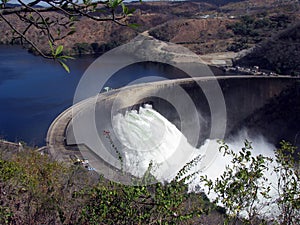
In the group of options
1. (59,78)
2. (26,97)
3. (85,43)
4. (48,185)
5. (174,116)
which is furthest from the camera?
(85,43)

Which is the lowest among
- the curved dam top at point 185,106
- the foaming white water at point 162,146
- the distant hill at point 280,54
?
the foaming white water at point 162,146

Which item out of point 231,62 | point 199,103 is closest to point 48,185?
point 199,103

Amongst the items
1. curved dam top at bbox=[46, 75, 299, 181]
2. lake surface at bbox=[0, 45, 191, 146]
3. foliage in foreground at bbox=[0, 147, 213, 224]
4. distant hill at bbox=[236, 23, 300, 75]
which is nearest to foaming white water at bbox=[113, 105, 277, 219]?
curved dam top at bbox=[46, 75, 299, 181]

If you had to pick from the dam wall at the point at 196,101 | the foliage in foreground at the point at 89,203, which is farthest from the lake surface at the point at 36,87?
the foliage in foreground at the point at 89,203

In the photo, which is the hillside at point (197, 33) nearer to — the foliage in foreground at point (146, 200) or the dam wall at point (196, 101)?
the dam wall at point (196, 101)

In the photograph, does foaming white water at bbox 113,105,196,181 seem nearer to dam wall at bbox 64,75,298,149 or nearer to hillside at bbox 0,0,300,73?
dam wall at bbox 64,75,298,149

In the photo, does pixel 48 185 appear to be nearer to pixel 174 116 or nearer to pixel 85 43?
pixel 174 116
